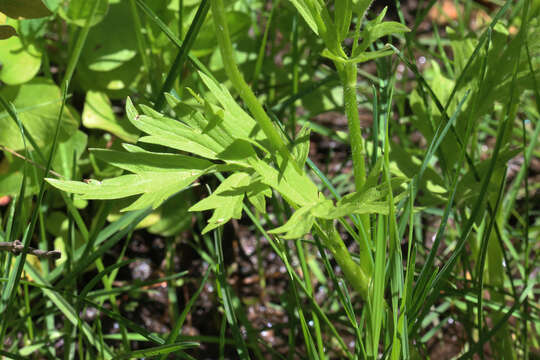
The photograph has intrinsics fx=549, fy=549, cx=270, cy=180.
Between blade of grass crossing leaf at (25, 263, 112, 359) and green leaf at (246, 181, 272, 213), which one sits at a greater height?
green leaf at (246, 181, 272, 213)

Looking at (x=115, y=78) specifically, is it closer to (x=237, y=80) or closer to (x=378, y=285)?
(x=237, y=80)

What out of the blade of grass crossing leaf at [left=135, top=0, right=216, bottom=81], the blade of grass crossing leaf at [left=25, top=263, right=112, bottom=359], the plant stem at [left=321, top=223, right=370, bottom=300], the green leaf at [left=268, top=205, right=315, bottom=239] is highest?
the blade of grass crossing leaf at [left=135, top=0, right=216, bottom=81]

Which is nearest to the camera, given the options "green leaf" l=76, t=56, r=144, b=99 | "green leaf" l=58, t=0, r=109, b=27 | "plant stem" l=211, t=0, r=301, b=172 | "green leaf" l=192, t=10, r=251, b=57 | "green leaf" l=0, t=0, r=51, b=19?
"plant stem" l=211, t=0, r=301, b=172

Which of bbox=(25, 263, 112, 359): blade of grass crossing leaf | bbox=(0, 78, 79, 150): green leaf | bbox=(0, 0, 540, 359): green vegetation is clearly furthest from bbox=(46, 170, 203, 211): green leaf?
bbox=(0, 78, 79, 150): green leaf

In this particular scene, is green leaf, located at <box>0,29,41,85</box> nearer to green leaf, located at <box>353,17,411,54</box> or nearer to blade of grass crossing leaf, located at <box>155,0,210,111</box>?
blade of grass crossing leaf, located at <box>155,0,210,111</box>

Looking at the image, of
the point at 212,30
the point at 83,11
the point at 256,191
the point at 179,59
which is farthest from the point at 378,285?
the point at 83,11

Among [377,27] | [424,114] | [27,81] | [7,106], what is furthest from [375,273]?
[27,81]

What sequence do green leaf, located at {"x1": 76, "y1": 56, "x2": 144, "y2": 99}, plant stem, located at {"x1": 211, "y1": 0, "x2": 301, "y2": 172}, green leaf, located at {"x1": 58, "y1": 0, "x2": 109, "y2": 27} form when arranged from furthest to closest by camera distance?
1. green leaf, located at {"x1": 76, "y1": 56, "x2": 144, "y2": 99}
2. green leaf, located at {"x1": 58, "y1": 0, "x2": 109, "y2": 27}
3. plant stem, located at {"x1": 211, "y1": 0, "x2": 301, "y2": 172}
